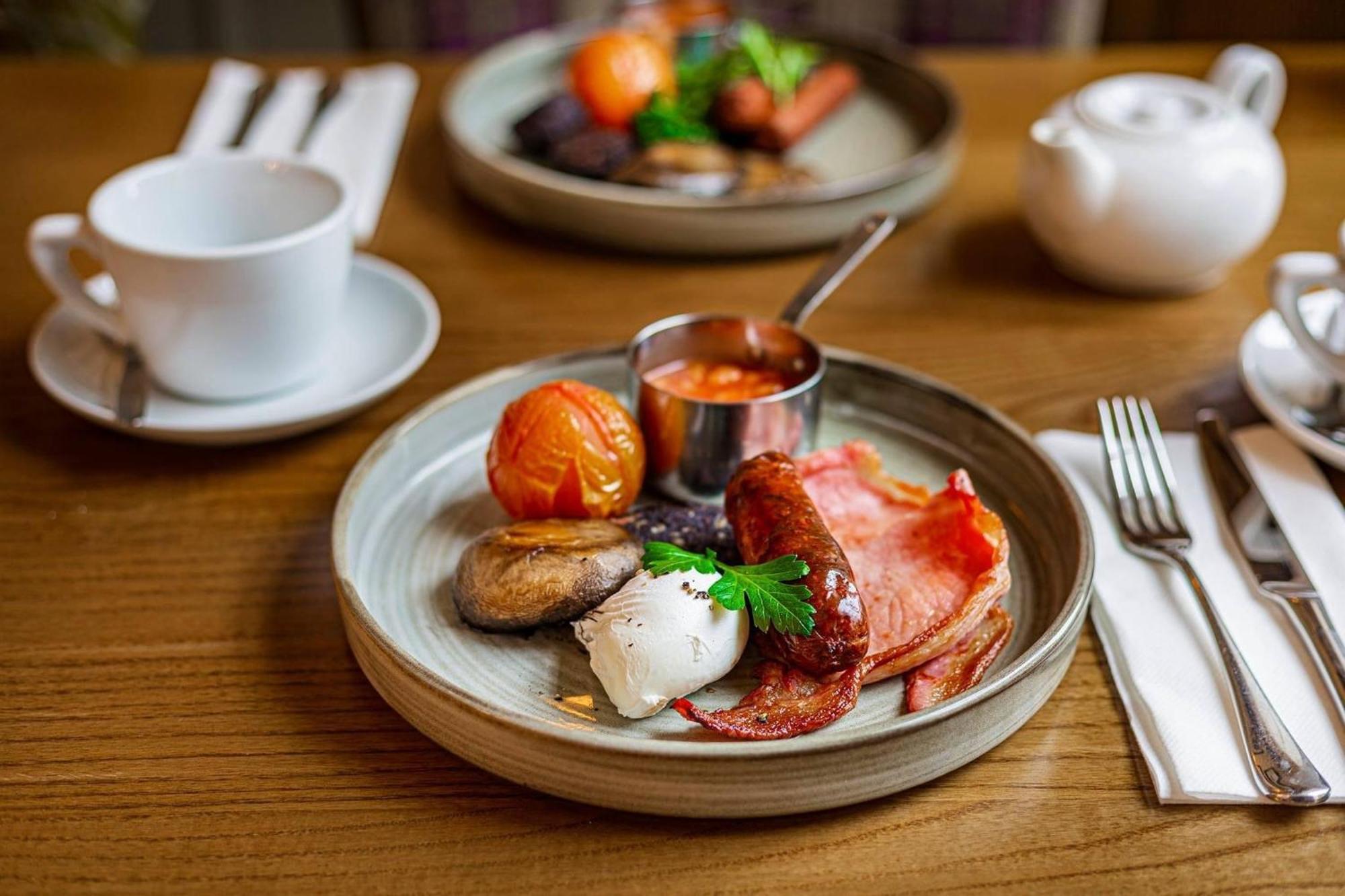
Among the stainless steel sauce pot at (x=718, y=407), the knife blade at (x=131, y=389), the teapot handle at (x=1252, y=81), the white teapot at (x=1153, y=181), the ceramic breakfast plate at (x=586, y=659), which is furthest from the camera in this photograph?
the teapot handle at (x=1252, y=81)

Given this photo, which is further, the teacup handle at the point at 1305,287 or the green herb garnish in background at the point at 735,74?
the green herb garnish in background at the point at 735,74

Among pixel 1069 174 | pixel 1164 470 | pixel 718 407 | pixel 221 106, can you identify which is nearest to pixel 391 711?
pixel 718 407

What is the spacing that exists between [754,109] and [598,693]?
4.58 feet

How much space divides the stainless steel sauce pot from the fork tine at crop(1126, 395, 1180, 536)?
0.38 m

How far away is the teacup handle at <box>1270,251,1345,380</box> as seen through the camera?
1.45 m

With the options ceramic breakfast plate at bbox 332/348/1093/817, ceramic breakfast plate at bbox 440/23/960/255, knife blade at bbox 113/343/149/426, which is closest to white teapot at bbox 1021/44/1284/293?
ceramic breakfast plate at bbox 440/23/960/255

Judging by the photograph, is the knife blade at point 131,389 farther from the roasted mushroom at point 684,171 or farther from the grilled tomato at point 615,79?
the grilled tomato at point 615,79

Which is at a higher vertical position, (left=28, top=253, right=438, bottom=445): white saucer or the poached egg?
the poached egg

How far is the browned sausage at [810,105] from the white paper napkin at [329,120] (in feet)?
2.28

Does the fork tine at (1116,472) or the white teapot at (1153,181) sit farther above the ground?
the white teapot at (1153,181)

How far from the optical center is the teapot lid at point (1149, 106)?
69.2 inches

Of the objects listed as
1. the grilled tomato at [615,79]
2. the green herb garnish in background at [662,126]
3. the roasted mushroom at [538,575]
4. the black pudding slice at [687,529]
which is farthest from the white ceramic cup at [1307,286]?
the grilled tomato at [615,79]

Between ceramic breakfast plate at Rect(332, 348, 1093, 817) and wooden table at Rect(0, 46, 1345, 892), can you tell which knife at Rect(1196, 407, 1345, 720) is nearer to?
wooden table at Rect(0, 46, 1345, 892)

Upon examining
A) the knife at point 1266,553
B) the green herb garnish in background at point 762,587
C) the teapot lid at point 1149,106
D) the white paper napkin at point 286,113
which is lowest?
the knife at point 1266,553
